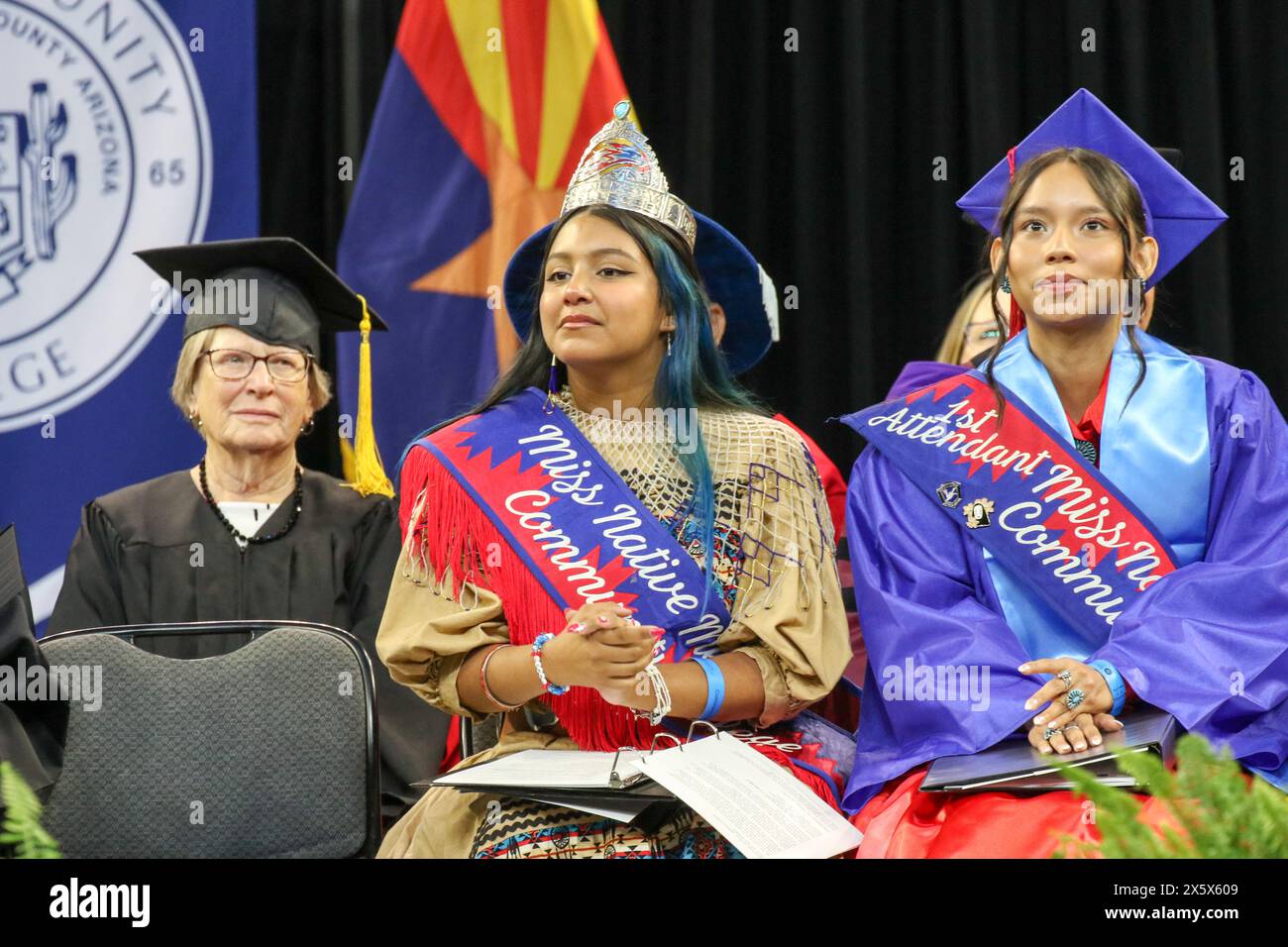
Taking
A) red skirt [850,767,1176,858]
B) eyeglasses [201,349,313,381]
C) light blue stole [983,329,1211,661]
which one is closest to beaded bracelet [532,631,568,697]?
red skirt [850,767,1176,858]

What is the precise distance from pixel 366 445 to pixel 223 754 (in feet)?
4.81

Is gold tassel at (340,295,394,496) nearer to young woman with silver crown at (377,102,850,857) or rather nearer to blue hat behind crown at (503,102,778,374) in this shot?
blue hat behind crown at (503,102,778,374)

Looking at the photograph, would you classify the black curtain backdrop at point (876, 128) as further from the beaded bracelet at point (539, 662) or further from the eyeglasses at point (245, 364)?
the beaded bracelet at point (539, 662)

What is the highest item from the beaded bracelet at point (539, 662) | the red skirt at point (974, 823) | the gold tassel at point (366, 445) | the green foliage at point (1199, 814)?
the gold tassel at point (366, 445)

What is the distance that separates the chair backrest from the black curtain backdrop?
216 centimetres

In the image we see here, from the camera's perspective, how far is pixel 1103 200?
287cm

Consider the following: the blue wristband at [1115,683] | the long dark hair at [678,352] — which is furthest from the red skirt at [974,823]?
the long dark hair at [678,352]

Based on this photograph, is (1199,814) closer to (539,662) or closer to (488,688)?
(539,662)

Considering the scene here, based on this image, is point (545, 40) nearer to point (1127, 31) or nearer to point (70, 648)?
point (1127, 31)

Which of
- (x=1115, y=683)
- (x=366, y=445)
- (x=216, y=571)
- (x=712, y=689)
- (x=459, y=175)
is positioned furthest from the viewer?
(x=459, y=175)

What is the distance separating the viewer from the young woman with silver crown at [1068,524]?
2.52 meters

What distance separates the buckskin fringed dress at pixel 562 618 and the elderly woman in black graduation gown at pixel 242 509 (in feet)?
2.98

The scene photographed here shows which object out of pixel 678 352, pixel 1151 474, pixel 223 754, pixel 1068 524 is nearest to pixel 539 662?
pixel 223 754

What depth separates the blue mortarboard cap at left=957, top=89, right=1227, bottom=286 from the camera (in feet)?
9.61
